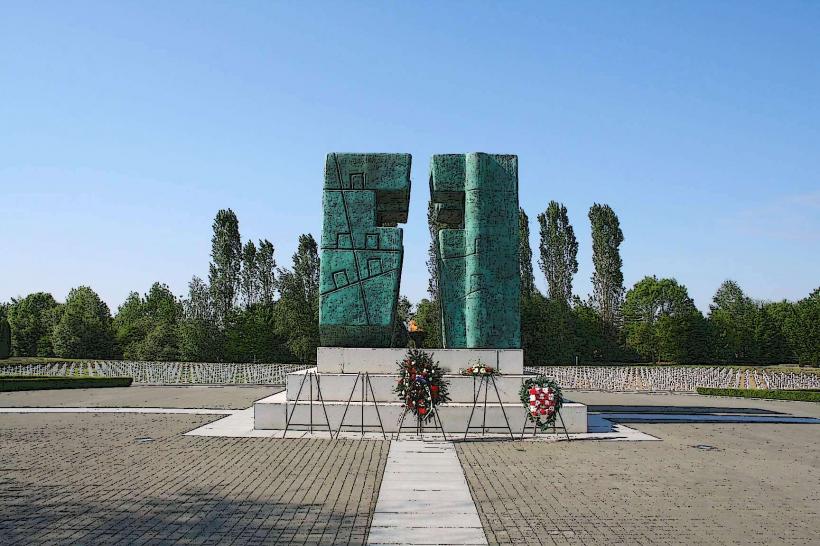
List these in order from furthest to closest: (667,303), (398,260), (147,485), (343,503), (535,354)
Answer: (667,303)
(535,354)
(398,260)
(147,485)
(343,503)

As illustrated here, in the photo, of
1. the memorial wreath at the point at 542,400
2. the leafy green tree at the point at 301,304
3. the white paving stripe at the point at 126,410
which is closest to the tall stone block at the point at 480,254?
the memorial wreath at the point at 542,400

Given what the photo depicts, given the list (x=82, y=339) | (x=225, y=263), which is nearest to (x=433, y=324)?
(x=225, y=263)

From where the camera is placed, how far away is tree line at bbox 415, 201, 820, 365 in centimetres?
3931

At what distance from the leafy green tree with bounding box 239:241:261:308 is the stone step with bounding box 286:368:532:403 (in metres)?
32.2

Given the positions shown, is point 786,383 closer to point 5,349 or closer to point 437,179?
point 437,179

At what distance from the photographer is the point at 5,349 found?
4462 centimetres

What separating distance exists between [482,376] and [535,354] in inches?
1021

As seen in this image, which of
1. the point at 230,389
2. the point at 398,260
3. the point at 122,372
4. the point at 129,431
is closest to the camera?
the point at 129,431

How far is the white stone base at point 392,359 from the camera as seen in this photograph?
1402 cm

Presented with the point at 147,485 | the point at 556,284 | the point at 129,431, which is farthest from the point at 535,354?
the point at 147,485

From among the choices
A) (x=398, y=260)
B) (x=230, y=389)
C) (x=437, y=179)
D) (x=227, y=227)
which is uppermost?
(x=227, y=227)

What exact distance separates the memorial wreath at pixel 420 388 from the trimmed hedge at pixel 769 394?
18106mm

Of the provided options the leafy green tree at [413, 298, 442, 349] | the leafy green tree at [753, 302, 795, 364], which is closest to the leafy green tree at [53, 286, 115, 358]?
the leafy green tree at [413, 298, 442, 349]

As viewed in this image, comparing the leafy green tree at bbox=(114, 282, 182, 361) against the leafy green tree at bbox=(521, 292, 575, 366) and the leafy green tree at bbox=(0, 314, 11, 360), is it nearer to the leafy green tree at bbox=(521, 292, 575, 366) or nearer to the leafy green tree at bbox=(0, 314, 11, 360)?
the leafy green tree at bbox=(0, 314, 11, 360)
